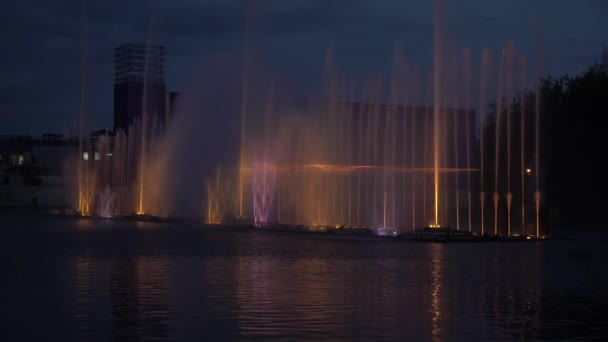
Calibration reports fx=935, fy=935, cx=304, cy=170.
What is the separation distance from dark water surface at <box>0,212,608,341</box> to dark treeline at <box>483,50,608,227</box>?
708 inches

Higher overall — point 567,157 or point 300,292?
point 567,157

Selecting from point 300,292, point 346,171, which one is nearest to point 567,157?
point 346,171

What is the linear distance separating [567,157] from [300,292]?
31.9 meters

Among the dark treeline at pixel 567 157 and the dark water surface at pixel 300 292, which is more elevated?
the dark treeline at pixel 567 157

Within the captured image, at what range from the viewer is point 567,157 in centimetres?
4384

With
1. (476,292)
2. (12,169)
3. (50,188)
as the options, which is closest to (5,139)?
(12,169)

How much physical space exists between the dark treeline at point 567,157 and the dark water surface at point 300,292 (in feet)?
59.0

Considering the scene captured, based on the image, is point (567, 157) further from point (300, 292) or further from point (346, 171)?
point (300, 292)

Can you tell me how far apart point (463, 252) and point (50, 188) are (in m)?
54.6

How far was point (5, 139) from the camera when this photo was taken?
11219cm

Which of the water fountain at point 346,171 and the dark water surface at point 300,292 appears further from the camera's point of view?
the water fountain at point 346,171

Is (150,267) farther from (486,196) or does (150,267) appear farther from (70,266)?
(486,196)

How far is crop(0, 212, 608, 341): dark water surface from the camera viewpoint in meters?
11.1

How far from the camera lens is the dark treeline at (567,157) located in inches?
1706
